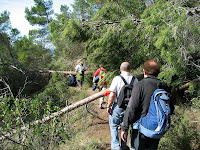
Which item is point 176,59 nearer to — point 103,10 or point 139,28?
point 139,28

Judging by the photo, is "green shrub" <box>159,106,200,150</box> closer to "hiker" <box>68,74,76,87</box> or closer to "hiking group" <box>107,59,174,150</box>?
Result: "hiking group" <box>107,59,174,150</box>

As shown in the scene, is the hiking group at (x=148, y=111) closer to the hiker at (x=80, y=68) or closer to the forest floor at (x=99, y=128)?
the forest floor at (x=99, y=128)

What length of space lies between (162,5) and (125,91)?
9.35 ft

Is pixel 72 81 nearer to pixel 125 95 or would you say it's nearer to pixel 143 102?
pixel 125 95

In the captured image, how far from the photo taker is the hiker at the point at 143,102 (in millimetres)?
2061

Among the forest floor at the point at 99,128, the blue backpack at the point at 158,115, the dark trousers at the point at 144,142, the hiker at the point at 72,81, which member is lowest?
the forest floor at the point at 99,128

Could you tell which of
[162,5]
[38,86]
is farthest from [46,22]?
[162,5]

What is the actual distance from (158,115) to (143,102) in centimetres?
22

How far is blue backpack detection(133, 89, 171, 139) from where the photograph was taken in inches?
77.2

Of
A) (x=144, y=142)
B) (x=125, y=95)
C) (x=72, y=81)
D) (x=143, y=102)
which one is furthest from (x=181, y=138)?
(x=72, y=81)

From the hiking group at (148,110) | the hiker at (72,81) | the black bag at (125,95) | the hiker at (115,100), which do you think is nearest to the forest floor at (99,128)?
the hiker at (115,100)

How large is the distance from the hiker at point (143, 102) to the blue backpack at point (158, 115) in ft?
0.16

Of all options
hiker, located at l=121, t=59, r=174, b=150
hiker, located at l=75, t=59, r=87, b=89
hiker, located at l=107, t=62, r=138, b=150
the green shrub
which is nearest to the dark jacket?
hiker, located at l=121, t=59, r=174, b=150

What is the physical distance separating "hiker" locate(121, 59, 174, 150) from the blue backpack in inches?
1.9
